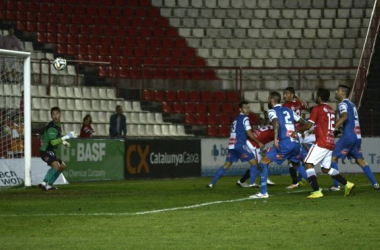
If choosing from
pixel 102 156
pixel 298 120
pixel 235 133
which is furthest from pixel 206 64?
pixel 298 120

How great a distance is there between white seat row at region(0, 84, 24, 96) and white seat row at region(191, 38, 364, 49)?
43.9 ft

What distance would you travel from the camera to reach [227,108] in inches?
1237

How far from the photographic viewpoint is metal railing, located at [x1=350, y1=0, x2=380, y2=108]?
31.7 metres

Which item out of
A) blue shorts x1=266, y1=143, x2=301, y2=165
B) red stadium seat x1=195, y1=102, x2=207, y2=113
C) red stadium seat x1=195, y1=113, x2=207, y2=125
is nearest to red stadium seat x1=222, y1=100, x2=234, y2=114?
red stadium seat x1=195, y1=102, x2=207, y2=113

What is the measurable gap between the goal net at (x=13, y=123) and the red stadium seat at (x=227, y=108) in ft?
36.5

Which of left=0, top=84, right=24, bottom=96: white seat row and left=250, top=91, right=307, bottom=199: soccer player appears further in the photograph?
left=0, top=84, right=24, bottom=96: white seat row

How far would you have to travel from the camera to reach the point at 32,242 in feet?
32.8

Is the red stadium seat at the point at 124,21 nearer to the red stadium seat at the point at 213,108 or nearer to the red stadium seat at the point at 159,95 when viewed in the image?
the red stadium seat at the point at 159,95

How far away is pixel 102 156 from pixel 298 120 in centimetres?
913

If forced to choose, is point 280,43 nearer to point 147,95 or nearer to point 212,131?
point 212,131

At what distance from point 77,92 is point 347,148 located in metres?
12.2

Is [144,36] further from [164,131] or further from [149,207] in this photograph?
[149,207]

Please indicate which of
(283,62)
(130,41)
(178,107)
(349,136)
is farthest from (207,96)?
(349,136)

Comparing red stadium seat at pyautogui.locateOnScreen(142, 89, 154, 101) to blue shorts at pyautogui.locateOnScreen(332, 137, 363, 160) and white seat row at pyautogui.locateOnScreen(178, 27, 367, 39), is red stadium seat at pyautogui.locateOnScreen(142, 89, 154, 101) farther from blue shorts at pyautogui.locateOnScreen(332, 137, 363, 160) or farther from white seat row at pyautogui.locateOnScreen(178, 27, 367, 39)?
blue shorts at pyautogui.locateOnScreen(332, 137, 363, 160)
